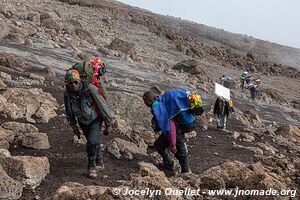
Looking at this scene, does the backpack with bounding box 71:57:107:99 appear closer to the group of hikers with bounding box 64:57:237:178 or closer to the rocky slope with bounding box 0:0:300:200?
the group of hikers with bounding box 64:57:237:178

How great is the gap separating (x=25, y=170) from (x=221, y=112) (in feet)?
24.2

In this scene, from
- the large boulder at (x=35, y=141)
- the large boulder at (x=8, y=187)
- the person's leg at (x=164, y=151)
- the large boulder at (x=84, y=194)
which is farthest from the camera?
the person's leg at (x=164, y=151)

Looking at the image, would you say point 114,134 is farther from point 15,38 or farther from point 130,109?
point 15,38

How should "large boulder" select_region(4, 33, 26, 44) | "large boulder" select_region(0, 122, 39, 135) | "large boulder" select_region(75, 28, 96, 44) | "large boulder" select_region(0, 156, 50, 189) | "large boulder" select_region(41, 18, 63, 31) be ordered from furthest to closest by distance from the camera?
"large boulder" select_region(75, 28, 96, 44), "large boulder" select_region(41, 18, 63, 31), "large boulder" select_region(4, 33, 26, 44), "large boulder" select_region(0, 122, 39, 135), "large boulder" select_region(0, 156, 50, 189)

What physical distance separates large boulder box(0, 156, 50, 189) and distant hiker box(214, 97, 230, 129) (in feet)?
22.7

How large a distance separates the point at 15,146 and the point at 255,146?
550 cm

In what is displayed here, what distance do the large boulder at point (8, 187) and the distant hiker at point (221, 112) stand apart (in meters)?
7.43

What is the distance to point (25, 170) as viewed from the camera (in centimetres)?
521

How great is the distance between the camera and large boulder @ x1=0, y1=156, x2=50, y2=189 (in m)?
5.19

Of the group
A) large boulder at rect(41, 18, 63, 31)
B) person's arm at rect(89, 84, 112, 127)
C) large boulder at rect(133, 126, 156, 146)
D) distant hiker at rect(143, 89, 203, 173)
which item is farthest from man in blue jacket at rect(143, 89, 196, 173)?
large boulder at rect(41, 18, 63, 31)

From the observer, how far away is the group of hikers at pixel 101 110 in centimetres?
579

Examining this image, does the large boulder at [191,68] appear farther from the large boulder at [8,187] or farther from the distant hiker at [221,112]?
the large boulder at [8,187]

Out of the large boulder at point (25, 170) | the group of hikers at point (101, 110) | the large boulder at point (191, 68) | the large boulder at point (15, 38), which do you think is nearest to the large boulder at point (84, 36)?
the large boulder at point (191, 68)

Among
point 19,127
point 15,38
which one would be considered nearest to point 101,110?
point 19,127
